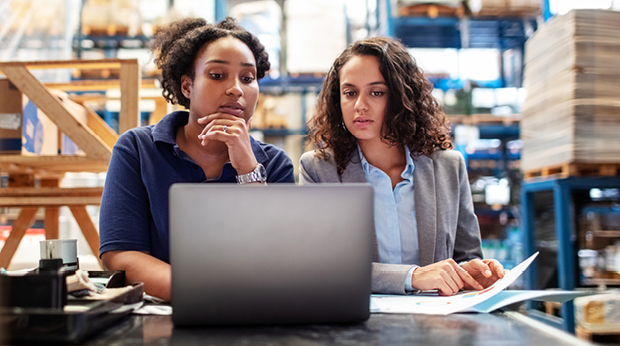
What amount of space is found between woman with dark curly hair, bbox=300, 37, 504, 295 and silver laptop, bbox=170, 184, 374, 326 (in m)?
0.77

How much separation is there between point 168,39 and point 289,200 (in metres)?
1.14

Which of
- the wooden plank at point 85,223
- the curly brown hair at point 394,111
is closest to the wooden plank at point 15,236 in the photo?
the wooden plank at point 85,223

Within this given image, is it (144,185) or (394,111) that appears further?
(394,111)

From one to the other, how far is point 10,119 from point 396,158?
199cm

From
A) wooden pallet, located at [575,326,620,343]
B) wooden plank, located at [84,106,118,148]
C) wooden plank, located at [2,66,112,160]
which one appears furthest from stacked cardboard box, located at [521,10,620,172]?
wooden plank, located at [84,106,118,148]

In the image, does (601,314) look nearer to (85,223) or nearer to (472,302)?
(472,302)

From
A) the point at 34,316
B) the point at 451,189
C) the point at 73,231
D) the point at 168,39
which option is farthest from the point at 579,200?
the point at 73,231

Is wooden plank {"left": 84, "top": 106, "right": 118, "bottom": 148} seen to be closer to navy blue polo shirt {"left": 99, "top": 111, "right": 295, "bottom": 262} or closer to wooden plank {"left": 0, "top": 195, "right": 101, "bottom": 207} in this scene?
wooden plank {"left": 0, "top": 195, "right": 101, "bottom": 207}

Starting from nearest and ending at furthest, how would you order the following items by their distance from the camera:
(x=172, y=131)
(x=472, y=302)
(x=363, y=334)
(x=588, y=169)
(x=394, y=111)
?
(x=363, y=334) < (x=472, y=302) < (x=172, y=131) < (x=394, y=111) < (x=588, y=169)

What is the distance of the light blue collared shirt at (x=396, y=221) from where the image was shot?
5.21 ft

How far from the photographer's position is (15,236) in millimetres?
2615

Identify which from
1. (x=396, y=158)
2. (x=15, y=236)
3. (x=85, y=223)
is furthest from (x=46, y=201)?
(x=396, y=158)

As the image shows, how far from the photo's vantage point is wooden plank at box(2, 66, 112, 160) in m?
2.32

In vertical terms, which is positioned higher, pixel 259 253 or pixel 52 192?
Result: pixel 52 192
